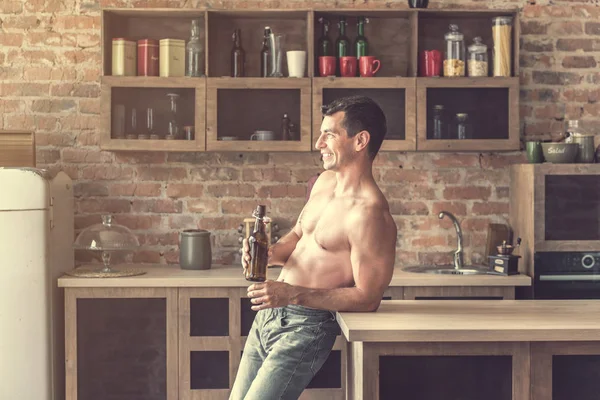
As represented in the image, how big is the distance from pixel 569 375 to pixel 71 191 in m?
2.93

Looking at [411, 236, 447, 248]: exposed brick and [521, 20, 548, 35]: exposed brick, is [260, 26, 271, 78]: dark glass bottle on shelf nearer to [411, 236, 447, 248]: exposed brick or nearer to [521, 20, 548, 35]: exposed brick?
[411, 236, 447, 248]: exposed brick

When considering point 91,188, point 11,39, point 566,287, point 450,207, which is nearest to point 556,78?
point 450,207

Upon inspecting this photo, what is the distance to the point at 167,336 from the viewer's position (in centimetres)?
412

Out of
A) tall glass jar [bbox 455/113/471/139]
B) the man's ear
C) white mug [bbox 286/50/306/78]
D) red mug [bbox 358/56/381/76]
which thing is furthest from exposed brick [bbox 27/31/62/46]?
the man's ear

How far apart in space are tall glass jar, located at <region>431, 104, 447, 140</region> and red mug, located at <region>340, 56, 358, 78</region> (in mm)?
484

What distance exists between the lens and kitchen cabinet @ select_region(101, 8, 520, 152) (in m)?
4.38

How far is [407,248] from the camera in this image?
4.79m

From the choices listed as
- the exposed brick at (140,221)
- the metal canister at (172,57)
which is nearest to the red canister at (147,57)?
the metal canister at (172,57)

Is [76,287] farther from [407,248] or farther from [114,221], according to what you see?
[407,248]

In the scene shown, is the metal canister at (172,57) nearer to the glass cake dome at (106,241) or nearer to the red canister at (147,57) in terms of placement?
the red canister at (147,57)

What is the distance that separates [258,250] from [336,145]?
0.44 meters

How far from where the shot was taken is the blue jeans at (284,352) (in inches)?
104

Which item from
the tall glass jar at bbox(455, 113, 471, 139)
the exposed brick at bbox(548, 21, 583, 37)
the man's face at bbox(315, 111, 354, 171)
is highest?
the exposed brick at bbox(548, 21, 583, 37)

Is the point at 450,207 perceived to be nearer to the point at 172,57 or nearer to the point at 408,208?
the point at 408,208
